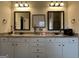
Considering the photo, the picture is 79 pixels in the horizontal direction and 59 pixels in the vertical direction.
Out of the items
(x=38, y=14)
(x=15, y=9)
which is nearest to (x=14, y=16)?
(x=15, y=9)

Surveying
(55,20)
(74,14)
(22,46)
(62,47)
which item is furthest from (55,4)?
(22,46)

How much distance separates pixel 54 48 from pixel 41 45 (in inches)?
13.5

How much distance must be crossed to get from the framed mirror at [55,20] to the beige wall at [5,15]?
1230 mm

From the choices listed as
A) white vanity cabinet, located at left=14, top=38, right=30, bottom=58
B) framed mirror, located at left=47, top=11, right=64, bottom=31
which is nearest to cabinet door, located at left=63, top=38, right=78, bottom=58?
framed mirror, located at left=47, top=11, right=64, bottom=31

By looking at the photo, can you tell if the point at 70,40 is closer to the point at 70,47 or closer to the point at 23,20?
the point at 70,47

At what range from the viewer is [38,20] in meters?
4.85

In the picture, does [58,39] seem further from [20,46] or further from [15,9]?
[15,9]

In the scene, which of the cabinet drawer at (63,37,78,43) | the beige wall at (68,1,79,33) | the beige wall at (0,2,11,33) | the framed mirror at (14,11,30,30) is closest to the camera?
the cabinet drawer at (63,37,78,43)

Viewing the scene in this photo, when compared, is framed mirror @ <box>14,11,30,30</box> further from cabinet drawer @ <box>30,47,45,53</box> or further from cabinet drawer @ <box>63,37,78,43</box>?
cabinet drawer @ <box>63,37,78,43</box>

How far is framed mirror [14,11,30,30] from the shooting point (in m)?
4.78

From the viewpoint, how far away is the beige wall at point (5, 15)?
4617mm

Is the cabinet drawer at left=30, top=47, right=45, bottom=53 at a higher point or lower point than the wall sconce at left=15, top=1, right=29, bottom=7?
lower

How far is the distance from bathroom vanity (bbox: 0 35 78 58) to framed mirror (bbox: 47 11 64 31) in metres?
0.83

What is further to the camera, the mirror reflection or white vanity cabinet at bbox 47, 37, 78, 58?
the mirror reflection
